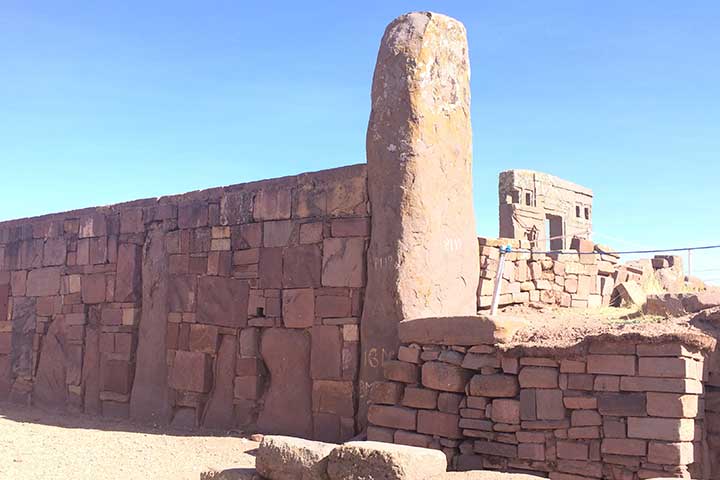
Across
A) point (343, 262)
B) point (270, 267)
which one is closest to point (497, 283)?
Answer: point (343, 262)

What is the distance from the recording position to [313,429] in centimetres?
899

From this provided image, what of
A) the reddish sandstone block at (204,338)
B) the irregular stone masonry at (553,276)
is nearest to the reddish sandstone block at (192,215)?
the reddish sandstone block at (204,338)

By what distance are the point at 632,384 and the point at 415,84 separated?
13.3 ft

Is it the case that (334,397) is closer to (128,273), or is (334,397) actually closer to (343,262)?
(343,262)

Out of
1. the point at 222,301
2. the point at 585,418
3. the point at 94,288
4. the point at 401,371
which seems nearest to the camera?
the point at 585,418

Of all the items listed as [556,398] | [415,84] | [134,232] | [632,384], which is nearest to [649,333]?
[632,384]

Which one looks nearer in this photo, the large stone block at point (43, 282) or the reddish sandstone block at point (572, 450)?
the reddish sandstone block at point (572, 450)

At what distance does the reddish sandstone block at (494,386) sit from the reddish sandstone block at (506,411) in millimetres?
67

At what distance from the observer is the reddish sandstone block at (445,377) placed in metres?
7.58

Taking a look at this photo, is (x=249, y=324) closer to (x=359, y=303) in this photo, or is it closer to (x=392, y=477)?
(x=359, y=303)

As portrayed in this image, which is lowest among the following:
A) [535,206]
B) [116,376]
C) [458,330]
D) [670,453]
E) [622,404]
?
[670,453]

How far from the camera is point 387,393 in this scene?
8008mm

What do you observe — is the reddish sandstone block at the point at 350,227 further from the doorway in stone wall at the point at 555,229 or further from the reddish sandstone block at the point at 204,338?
the doorway in stone wall at the point at 555,229

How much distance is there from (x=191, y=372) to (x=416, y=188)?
4165 mm
